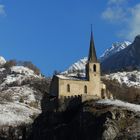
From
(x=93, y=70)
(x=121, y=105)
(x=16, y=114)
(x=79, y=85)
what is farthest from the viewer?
(x=16, y=114)

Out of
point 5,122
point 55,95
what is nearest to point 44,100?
point 55,95

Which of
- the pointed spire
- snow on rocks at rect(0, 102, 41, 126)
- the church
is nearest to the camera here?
the church

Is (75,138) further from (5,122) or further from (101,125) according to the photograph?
(5,122)

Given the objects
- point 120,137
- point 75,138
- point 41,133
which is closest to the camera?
point 120,137

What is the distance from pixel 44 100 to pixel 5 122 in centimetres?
4470

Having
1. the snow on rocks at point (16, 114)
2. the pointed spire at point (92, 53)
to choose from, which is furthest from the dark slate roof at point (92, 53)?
the snow on rocks at point (16, 114)

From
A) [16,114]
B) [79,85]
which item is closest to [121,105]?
[79,85]

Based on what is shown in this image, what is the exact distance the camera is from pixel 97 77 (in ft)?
433

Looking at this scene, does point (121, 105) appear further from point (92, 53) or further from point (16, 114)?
point (16, 114)

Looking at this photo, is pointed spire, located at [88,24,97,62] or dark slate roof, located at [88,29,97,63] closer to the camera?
dark slate roof, located at [88,29,97,63]

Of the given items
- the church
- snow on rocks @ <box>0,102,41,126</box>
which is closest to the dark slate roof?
the church

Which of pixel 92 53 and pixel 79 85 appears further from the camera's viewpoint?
pixel 92 53

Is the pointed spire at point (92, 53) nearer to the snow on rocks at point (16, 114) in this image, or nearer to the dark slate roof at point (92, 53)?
the dark slate roof at point (92, 53)

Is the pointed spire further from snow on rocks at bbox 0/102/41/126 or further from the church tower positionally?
snow on rocks at bbox 0/102/41/126
